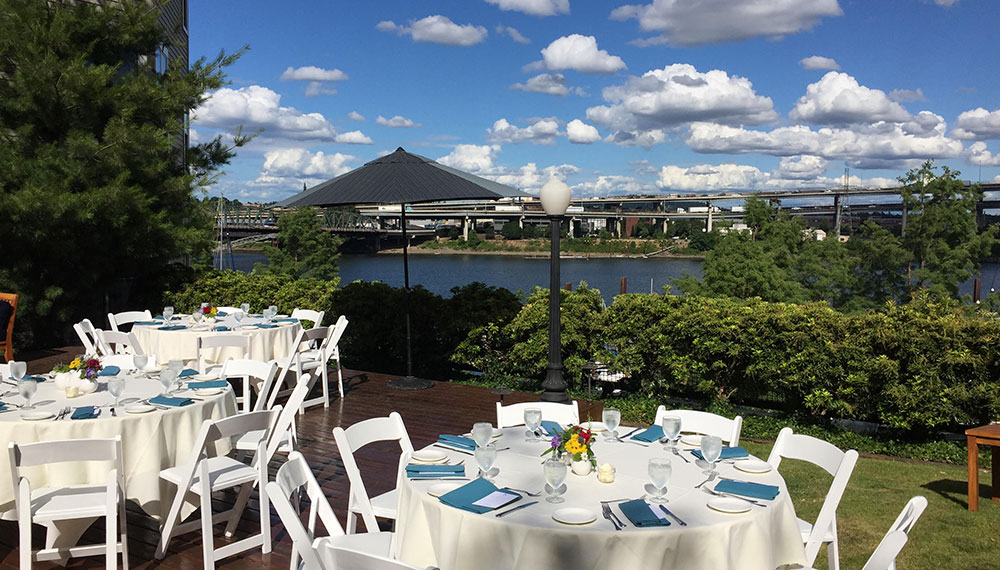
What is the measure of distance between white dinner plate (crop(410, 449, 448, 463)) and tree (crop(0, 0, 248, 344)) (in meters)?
7.84

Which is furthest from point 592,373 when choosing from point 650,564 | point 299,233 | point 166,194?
point 299,233

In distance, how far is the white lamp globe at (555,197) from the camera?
20.0 feet

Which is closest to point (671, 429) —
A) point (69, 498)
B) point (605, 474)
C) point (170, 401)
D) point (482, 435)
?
point (605, 474)

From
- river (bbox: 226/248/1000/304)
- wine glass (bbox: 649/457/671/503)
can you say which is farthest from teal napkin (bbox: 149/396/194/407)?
river (bbox: 226/248/1000/304)

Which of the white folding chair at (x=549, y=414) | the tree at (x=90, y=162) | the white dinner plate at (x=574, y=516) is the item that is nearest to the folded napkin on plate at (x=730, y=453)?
the white folding chair at (x=549, y=414)

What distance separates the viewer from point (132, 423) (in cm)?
386

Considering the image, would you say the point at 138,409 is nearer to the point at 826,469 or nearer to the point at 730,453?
the point at 730,453

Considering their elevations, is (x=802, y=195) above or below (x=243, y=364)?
above

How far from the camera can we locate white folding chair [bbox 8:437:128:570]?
3.16 m

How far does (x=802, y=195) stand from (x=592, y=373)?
160ft

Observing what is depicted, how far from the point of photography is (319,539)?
240 cm

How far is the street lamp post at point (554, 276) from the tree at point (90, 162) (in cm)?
632

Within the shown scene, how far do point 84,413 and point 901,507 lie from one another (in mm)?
4911

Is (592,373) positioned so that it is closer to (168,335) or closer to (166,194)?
Answer: (168,335)
